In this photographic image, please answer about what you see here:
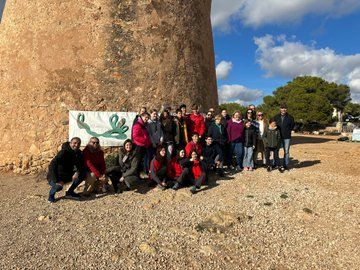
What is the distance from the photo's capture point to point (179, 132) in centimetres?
717

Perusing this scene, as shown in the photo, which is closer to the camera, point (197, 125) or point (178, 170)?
point (178, 170)

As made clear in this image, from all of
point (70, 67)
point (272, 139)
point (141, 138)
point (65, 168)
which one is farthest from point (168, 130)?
point (70, 67)

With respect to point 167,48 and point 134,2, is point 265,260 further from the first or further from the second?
point 134,2

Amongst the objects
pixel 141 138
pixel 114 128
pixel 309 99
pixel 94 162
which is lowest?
pixel 94 162

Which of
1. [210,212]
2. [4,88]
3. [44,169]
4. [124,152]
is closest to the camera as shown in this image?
[210,212]

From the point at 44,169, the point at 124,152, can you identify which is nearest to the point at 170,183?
the point at 124,152

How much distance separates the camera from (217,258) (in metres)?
3.76

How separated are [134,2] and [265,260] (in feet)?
24.0

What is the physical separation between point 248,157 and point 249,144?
0.36m

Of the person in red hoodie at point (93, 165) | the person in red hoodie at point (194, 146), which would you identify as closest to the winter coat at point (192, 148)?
the person in red hoodie at point (194, 146)

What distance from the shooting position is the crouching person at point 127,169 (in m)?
6.35

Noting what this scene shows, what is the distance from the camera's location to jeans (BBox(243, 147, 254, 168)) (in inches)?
301

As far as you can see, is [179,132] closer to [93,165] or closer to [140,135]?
[140,135]

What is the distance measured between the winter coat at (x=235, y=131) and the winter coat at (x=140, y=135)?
82.4 inches
